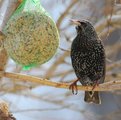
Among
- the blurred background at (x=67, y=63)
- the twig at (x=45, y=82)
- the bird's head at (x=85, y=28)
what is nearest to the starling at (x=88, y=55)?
the bird's head at (x=85, y=28)

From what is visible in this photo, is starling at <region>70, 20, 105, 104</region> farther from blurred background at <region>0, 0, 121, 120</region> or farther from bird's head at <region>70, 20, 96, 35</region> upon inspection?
blurred background at <region>0, 0, 121, 120</region>

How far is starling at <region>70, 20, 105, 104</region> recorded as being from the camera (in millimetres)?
3064

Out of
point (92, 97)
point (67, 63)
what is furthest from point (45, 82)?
point (67, 63)

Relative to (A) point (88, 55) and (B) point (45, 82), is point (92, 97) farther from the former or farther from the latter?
A: (B) point (45, 82)

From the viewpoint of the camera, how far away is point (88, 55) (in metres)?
3.16

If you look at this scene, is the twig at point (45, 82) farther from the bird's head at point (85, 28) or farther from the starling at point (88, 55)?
the bird's head at point (85, 28)

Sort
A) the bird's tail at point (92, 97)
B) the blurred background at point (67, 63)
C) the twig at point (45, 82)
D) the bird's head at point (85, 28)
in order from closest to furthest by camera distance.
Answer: the twig at point (45, 82) → the bird's head at point (85, 28) → the bird's tail at point (92, 97) → the blurred background at point (67, 63)

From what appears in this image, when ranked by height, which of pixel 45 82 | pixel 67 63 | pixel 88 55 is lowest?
pixel 45 82

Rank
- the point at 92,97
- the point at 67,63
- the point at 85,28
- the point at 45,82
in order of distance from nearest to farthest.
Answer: the point at 45,82
the point at 85,28
the point at 92,97
the point at 67,63

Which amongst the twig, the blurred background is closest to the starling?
the blurred background

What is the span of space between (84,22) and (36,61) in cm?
50

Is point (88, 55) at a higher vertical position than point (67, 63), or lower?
lower

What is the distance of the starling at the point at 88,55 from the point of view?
3064 mm

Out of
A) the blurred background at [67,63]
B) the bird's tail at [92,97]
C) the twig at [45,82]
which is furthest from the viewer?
the blurred background at [67,63]
